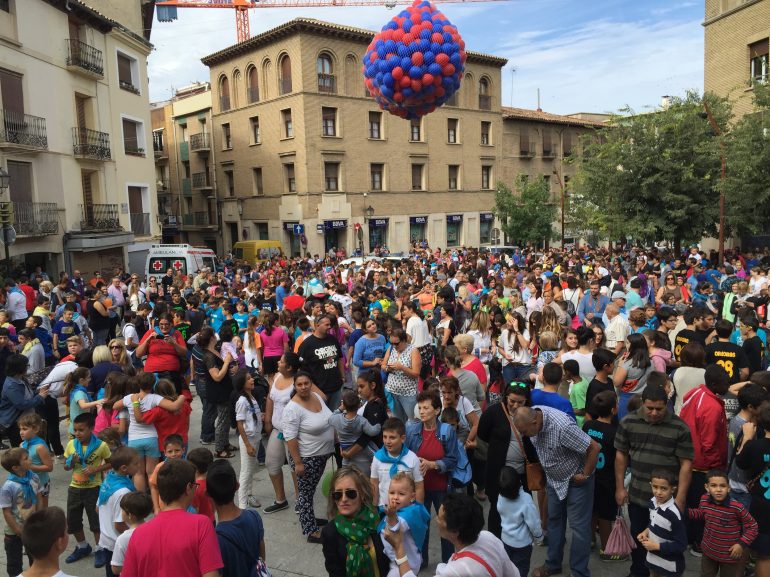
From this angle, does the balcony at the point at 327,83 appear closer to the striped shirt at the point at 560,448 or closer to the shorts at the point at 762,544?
the striped shirt at the point at 560,448

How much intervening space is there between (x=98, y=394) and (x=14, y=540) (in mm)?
2280

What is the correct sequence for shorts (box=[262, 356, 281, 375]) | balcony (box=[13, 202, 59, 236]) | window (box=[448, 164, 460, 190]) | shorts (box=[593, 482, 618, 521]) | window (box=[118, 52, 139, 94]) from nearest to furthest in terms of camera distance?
1. shorts (box=[593, 482, 618, 521])
2. shorts (box=[262, 356, 281, 375])
3. balcony (box=[13, 202, 59, 236])
4. window (box=[118, 52, 139, 94])
5. window (box=[448, 164, 460, 190])

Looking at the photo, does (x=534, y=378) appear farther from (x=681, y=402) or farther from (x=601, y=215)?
(x=601, y=215)

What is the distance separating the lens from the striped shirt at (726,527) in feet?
13.1

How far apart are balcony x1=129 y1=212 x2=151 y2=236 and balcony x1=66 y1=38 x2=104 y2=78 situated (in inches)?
228

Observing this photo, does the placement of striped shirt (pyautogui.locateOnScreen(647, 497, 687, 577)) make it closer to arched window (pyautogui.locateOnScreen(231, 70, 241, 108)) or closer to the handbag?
the handbag

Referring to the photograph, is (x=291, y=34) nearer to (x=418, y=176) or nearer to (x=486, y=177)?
(x=418, y=176)

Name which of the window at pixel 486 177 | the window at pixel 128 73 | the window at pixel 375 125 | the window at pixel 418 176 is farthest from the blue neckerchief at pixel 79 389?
the window at pixel 486 177

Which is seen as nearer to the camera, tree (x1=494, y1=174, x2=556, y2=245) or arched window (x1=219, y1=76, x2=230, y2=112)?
tree (x1=494, y1=174, x2=556, y2=245)

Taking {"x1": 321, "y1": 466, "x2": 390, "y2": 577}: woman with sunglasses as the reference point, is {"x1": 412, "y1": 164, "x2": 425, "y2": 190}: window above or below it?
above

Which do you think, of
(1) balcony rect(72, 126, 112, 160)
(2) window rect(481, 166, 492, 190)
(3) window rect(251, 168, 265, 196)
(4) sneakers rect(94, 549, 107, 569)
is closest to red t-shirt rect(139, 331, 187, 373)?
(4) sneakers rect(94, 549, 107, 569)

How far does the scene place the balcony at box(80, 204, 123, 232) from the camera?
22.5 m

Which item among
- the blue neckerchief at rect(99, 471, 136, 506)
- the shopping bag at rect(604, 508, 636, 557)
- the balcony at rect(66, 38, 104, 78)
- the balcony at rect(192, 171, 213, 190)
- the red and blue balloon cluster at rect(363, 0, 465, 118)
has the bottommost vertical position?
the shopping bag at rect(604, 508, 636, 557)

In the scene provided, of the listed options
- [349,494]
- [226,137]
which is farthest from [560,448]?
[226,137]
